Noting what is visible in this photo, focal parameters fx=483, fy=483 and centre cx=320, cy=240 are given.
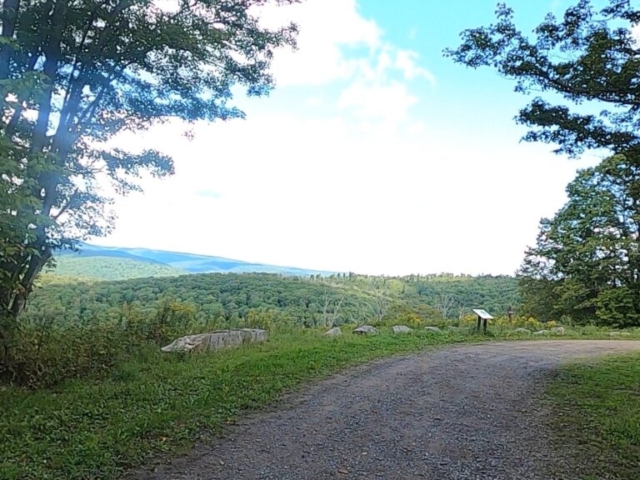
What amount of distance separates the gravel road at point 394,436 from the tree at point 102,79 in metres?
3.25

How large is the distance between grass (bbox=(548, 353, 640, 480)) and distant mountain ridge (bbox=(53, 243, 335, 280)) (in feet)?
39.7

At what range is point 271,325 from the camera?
454 inches

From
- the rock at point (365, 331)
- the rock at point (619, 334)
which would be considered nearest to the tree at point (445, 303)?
the rock at point (619, 334)

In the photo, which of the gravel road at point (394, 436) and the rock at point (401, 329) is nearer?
the gravel road at point (394, 436)

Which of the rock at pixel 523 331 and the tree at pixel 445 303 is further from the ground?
the tree at pixel 445 303

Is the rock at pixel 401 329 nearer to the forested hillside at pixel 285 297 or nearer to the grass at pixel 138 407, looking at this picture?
the forested hillside at pixel 285 297

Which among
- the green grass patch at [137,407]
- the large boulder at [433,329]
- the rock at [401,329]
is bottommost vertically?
the green grass patch at [137,407]

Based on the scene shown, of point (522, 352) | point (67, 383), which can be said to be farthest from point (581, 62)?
point (67, 383)

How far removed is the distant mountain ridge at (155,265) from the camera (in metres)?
16.0

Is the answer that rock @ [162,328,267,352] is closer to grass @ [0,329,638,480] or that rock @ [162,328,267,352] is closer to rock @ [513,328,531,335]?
grass @ [0,329,638,480]

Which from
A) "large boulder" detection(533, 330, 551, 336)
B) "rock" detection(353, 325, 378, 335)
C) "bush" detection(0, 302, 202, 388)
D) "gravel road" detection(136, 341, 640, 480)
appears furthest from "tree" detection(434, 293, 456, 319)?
"bush" detection(0, 302, 202, 388)

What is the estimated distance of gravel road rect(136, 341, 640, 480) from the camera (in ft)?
11.1

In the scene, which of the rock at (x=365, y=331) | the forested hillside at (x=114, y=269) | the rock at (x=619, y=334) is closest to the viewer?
the rock at (x=365, y=331)

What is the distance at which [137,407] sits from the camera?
14.7ft
